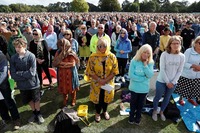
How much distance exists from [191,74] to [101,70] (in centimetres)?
231

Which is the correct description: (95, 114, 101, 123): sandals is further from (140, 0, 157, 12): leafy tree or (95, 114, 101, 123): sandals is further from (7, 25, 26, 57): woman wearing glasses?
(140, 0, 157, 12): leafy tree

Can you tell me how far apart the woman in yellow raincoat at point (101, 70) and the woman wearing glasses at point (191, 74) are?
72.5 inches

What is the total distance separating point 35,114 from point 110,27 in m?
7.37

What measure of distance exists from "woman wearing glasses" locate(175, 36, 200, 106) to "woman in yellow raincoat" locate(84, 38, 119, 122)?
1.84m

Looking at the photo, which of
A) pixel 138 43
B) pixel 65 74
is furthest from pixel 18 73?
pixel 138 43

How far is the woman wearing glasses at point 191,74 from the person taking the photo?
432 cm

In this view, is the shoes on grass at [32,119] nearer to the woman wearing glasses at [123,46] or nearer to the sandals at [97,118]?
the sandals at [97,118]

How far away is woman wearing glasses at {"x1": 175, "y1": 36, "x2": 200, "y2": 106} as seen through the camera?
170 inches

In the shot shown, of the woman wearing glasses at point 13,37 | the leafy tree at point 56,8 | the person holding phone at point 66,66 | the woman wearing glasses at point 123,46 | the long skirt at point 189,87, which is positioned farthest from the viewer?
the leafy tree at point 56,8

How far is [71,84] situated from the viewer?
4488 mm

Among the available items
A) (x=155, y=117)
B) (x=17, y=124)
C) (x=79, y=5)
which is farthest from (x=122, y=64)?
(x=79, y=5)

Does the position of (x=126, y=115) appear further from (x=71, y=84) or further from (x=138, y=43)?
(x=138, y=43)

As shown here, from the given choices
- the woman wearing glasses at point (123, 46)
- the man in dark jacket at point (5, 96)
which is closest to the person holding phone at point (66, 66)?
the man in dark jacket at point (5, 96)

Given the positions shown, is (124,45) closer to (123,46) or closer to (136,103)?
(123,46)
